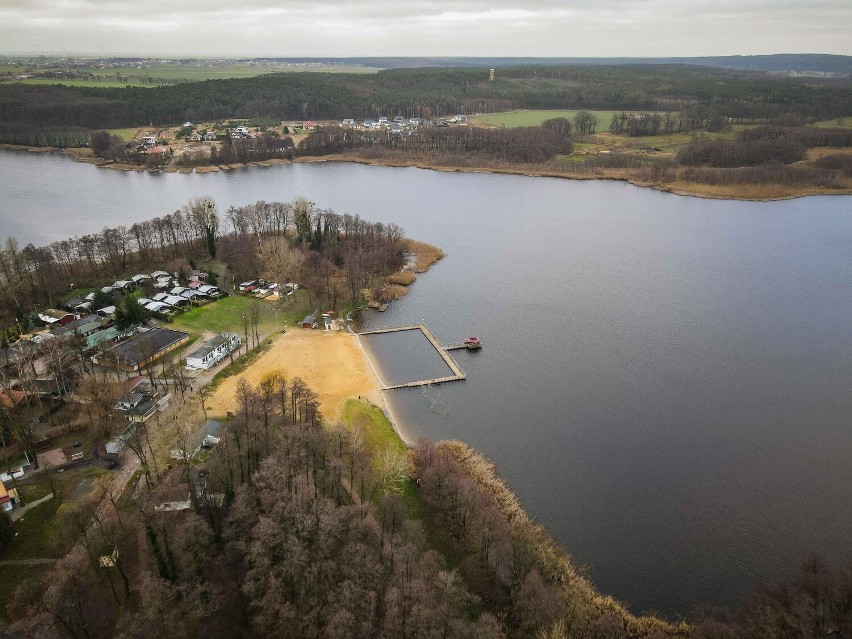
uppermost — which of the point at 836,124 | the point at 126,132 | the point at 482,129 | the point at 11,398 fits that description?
the point at 836,124

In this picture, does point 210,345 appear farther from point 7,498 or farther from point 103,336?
point 7,498

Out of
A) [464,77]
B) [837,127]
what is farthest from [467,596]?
[464,77]

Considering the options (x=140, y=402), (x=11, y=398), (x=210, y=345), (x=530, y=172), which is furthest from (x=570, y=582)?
(x=530, y=172)

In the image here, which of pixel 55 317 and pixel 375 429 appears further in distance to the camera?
pixel 55 317

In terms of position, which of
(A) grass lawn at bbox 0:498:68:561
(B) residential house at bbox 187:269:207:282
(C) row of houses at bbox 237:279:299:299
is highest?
(B) residential house at bbox 187:269:207:282

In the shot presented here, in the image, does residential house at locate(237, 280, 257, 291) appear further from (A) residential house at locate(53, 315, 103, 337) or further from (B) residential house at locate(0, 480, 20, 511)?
(B) residential house at locate(0, 480, 20, 511)

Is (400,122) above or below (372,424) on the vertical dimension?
above

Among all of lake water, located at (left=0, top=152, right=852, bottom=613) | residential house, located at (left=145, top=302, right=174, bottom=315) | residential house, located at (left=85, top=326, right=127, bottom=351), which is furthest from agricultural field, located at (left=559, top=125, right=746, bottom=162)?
residential house, located at (left=85, top=326, right=127, bottom=351)
